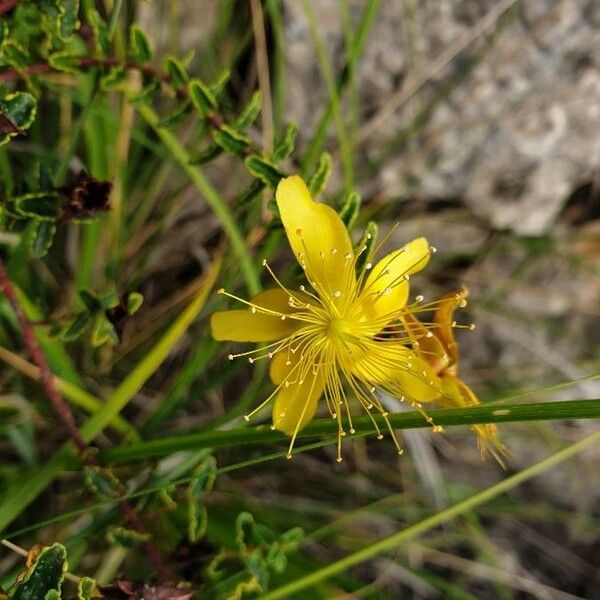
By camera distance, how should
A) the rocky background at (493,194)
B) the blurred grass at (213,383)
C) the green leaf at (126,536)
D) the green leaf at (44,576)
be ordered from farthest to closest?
the rocky background at (493,194), the blurred grass at (213,383), the green leaf at (126,536), the green leaf at (44,576)

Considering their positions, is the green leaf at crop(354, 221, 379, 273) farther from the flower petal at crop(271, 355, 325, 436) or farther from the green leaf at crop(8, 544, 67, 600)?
the green leaf at crop(8, 544, 67, 600)

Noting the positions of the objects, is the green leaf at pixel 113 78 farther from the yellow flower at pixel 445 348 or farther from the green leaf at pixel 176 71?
the yellow flower at pixel 445 348

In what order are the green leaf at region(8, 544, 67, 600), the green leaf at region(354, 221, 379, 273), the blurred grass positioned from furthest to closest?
the blurred grass → the green leaf at region(354, 221, 379, 273) → the green leaf at region(8, 544, 67, 600)

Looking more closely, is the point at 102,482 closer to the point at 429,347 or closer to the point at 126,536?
the point at 126,536

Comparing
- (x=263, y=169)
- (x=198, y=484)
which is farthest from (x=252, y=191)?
(x=198, y=484)

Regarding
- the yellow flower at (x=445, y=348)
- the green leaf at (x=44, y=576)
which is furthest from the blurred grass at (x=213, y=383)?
the green leaf at (x=44, y=576)

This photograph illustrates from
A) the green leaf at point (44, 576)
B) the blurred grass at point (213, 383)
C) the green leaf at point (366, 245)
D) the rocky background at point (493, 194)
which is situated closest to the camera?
the green leaf at point (44, 576)

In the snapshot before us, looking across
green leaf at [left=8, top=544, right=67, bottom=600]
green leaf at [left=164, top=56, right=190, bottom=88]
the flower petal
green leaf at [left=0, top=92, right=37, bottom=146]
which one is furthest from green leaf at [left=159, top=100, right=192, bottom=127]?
green leaf at [left=8, top=544, right=67, bottom=600]
